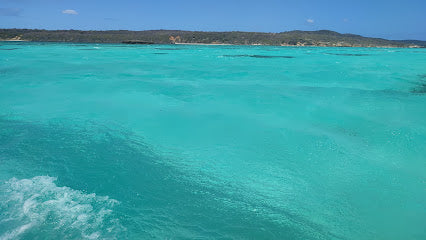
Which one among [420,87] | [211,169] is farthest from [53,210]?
[420,87]

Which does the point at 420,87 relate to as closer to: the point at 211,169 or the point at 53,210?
the point at 211,169

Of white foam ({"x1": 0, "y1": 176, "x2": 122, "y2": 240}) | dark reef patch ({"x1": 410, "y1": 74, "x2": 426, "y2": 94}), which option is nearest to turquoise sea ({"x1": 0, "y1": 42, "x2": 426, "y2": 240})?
white foam ({"x1": 0, "y1": 176, "x2": 122, "y2": 240})

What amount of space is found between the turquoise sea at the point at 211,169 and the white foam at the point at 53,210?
2 cm

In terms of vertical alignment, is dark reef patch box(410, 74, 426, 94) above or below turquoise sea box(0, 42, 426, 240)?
above

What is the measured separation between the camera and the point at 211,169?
20.8 ft

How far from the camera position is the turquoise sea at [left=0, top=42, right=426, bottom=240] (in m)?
4.48

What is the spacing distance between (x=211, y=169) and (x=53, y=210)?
9.89ft

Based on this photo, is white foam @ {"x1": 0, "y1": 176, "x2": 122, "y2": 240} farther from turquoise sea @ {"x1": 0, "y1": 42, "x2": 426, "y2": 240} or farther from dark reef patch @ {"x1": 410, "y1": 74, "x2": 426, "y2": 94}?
dark reef patch @ {"x1": 410, "y1": 74, "x2": 426, "y2": 94}

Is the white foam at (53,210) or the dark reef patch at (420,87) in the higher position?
the dark reef patch at (420,87)

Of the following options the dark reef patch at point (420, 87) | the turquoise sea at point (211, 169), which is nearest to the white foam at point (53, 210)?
the turquoise sea at point (211, 169)

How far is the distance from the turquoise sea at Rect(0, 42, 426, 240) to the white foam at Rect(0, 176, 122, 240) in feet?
0.07

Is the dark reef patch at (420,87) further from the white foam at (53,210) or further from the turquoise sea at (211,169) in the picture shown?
the white foam at (53,210)

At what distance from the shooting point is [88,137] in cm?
805

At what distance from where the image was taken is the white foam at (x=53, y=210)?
13.8ft
